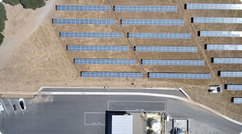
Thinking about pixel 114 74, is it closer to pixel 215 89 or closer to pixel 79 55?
pixel 79 55

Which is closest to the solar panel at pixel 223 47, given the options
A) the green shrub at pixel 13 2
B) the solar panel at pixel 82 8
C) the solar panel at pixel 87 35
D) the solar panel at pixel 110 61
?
the solar panel at pixel 110 61

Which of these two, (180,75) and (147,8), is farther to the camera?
(180,75)

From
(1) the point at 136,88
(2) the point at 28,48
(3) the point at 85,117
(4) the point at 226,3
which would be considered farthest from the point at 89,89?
(4) the point at 226,3

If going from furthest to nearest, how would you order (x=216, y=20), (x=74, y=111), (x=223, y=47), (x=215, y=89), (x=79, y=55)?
(x=74, y=111), (x=79, y=55), (x=215, y=89), (x=223, y=47), (x=216, y=20)

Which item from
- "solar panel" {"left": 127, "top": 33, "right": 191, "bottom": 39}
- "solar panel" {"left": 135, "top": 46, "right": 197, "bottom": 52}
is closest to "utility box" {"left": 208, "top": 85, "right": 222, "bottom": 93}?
"solar panel" {"left": 135, "top": 46, "right": 197, "bottom": 52}

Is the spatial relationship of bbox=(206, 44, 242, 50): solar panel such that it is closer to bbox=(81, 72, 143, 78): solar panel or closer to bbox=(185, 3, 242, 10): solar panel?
bbox=(185, 3, 242, 10): solar panel

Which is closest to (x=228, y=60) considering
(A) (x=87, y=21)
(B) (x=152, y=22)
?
(B) (x=152, y=22)

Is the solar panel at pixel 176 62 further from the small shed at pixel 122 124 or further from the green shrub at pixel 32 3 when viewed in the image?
the green shrub at pixel 32 3

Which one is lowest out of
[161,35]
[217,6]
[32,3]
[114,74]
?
[114,74]
